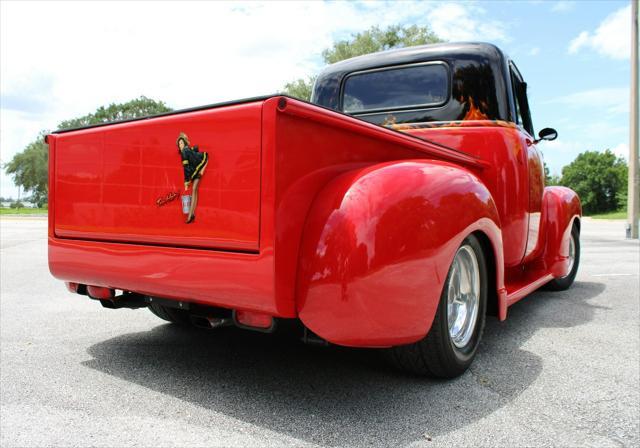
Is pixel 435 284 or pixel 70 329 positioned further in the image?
pixel 70 329

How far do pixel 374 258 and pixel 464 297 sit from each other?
105 cm

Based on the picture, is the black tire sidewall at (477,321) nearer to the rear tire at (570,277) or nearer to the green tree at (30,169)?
the rear tire at (570,277)

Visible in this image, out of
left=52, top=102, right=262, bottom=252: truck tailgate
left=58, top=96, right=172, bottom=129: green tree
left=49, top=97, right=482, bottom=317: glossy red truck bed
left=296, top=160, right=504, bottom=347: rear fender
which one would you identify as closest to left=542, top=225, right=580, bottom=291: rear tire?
left=49, top=97, right=482, bottom=317: glossy red truck bed

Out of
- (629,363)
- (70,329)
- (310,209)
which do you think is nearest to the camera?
(310,209)

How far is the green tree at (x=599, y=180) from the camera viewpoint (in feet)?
219

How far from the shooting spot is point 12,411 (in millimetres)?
2332

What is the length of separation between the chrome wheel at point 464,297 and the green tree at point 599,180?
7041 cm

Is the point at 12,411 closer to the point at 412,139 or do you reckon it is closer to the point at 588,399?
the point at 412,139

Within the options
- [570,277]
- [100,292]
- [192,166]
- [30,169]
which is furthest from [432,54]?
[30,169]

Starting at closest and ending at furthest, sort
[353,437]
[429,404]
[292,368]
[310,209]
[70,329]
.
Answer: [353,437]
[310,209]
[429,404]
[292,368]
[70,329]

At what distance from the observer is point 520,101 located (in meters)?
4.45

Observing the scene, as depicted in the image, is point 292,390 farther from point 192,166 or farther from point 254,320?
point 192,166

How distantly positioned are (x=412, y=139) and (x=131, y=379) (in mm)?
1943

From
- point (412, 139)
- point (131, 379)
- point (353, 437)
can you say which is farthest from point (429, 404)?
point (131, 379)
